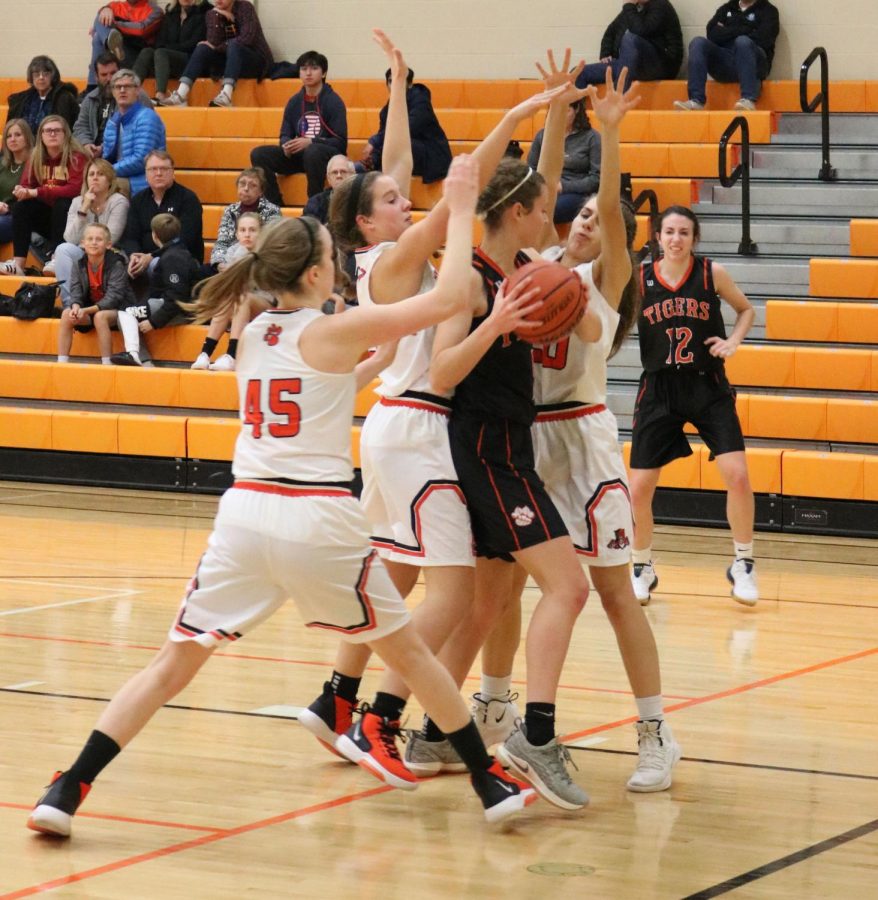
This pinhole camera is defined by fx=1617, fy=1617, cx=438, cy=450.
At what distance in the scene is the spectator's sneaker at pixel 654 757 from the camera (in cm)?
424

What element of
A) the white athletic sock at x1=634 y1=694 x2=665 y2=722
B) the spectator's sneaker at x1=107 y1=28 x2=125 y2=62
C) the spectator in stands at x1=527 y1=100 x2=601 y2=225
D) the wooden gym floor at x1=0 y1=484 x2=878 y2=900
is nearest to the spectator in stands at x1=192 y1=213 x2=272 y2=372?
the spectator in stands at x1=527 y1=100 x2=601 y2=225

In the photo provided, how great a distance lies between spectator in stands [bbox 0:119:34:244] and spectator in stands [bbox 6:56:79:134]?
55 cm

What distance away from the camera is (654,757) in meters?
4.29

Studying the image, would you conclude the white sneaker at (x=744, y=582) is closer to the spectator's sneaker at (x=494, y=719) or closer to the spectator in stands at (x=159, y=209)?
the spectator's sneaker at (x=494, y=719)

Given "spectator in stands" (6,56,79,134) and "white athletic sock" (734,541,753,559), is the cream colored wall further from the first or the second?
"white athletic sock" (734,541,753,559)

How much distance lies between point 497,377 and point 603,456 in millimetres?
433

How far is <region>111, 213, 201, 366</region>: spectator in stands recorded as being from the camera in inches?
450

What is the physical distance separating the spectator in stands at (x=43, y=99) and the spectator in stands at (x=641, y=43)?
169 inches

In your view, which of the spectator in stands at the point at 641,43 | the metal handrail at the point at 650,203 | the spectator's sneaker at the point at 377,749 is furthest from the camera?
the spectator in stands at the point at 641,43

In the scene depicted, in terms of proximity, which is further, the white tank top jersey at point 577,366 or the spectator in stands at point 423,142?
the spectator in stands at point 423,142

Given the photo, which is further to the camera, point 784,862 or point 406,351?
point 406,351

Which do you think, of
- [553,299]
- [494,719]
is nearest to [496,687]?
[494,719]

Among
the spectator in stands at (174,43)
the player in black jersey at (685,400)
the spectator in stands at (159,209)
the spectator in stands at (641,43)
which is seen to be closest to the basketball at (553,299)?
the player in black jersey at (685,400)

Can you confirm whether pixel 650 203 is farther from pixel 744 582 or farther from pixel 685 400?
pixel 744 582
